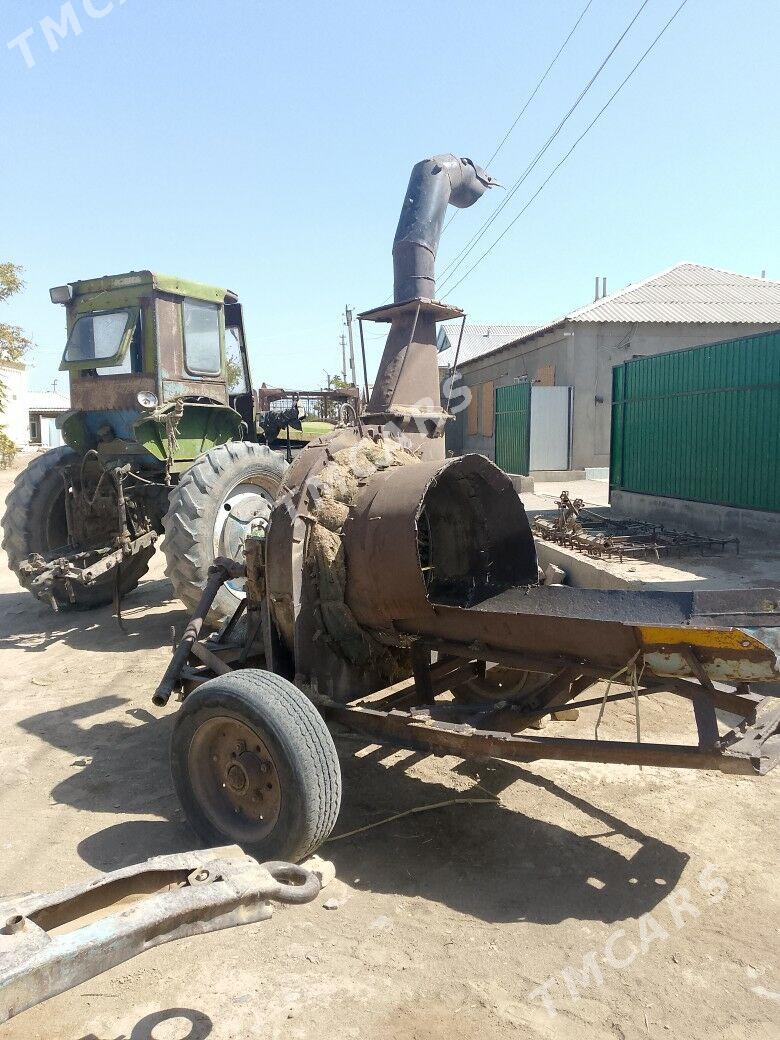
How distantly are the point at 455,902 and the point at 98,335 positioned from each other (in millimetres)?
6995

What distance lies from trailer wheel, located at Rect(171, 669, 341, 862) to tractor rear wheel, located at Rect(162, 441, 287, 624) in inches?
103

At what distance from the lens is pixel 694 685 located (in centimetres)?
319

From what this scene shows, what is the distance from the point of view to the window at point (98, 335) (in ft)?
25.9

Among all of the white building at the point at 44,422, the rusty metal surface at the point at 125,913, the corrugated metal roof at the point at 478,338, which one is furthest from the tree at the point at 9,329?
the rusty metal surface at the point at 125,913

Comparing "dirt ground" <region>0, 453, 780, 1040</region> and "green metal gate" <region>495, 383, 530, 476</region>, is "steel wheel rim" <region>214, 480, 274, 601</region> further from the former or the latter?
"green metal gate" <region>495, 383, 530, 476</region>

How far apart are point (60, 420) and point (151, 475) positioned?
3.93ft

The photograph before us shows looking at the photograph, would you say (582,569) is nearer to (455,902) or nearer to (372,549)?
(372,549)

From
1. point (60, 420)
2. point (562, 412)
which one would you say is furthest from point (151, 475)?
point (562, 412)

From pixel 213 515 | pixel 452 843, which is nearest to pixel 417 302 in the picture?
pixel 213 515

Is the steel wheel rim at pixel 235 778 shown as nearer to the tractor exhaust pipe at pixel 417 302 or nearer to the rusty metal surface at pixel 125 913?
the rusty metal surface at pixel 125 913

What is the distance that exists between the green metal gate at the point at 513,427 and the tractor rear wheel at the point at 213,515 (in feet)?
41.5

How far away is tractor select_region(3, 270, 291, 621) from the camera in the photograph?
7.52m

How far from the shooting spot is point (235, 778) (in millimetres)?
3486

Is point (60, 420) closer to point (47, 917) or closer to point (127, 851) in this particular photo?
point (127, 851)
